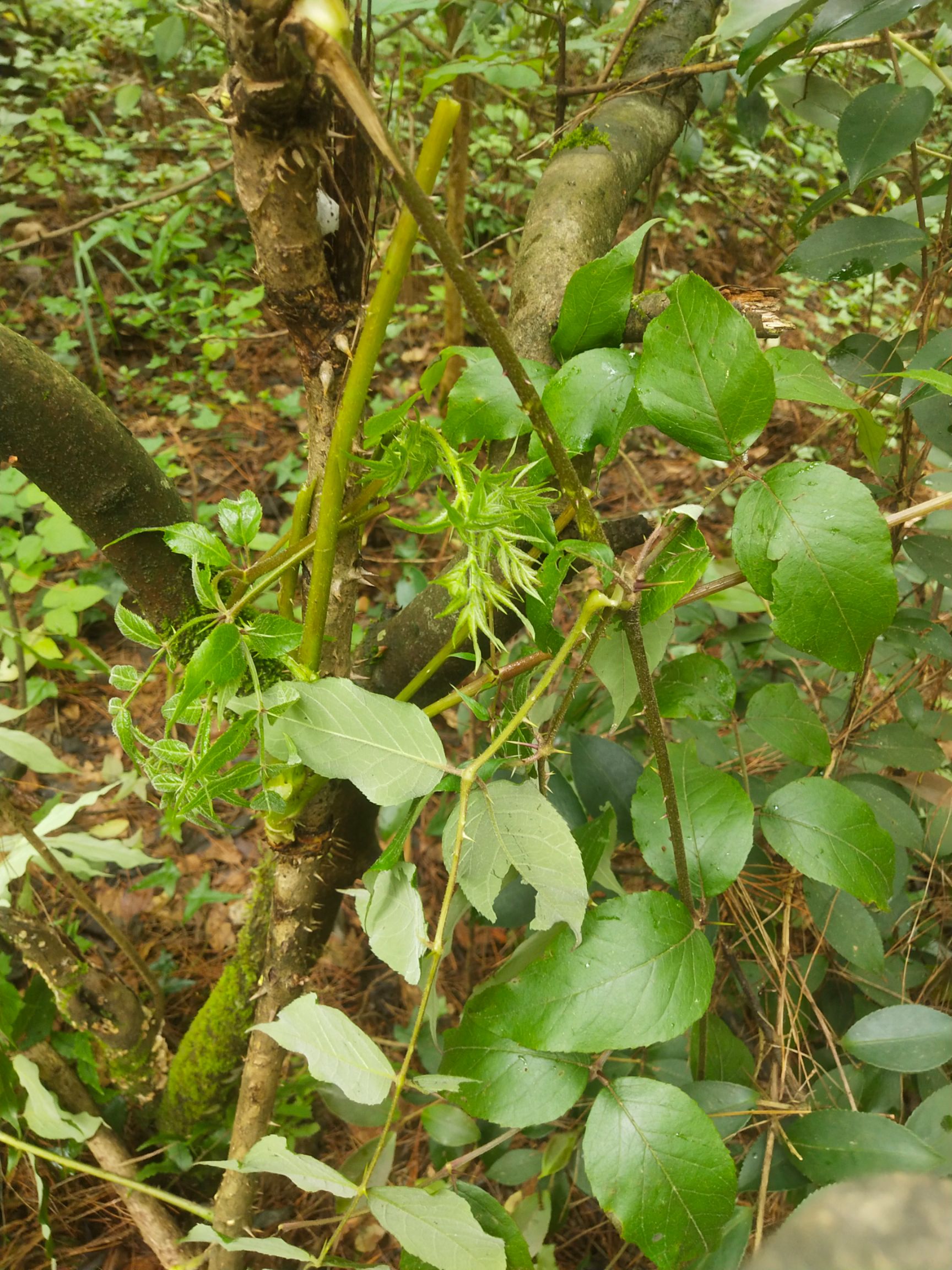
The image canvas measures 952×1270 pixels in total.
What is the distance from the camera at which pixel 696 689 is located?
0.91 meters

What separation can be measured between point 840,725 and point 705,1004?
2.59 ft

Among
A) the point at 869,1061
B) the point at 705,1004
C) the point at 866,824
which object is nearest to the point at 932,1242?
the point at 705,1004

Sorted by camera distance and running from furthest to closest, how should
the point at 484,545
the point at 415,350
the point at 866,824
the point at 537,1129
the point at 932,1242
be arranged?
the point at 415,350, the point at 537,1129, the point at 866,824, the point at 484,545, the point at 932,1242

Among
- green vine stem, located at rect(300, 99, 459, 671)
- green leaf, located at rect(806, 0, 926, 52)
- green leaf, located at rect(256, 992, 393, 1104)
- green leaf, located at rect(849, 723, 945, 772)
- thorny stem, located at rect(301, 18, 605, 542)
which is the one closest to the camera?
thorny stem, located at rect(301, 18, 605, 542)

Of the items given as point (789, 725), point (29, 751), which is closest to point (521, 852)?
point (789, 725)

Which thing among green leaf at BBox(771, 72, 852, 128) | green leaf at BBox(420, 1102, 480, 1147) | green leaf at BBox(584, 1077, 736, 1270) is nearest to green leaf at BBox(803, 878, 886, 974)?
green leaf at BBox(584, 1077, 736, 1270)

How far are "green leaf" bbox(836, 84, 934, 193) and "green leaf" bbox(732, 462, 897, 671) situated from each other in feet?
1.63

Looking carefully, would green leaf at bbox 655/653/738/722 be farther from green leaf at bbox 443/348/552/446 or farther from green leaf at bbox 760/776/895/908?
green leaf at bbox 443/348/552/446

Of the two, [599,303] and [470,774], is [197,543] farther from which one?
[599,303]

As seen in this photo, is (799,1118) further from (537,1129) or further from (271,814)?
(271,814)

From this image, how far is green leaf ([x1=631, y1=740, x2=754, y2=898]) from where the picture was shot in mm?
735

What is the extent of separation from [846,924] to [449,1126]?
0.59m

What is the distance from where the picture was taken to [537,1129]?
3.68ft

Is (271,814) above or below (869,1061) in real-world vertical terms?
above
